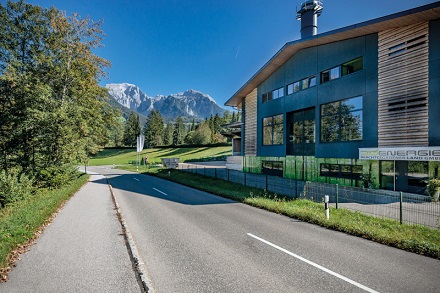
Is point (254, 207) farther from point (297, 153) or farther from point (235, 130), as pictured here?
point (235, 130)

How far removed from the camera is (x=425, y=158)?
13617mm

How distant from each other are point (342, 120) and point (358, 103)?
1852 millimetres

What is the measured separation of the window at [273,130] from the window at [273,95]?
2.32 metres

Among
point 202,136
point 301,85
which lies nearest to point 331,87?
point 301,85

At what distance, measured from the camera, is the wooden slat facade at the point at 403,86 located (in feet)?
47.1

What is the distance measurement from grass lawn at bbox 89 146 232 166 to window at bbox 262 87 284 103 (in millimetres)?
33850

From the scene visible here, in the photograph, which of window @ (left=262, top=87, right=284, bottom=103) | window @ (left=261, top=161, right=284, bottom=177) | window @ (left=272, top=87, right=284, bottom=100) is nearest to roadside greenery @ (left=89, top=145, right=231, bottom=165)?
window @ (left=261, top=161, right=284, bottom=177)

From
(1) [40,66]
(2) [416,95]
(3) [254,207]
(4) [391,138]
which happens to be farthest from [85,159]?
(2) [416,95]

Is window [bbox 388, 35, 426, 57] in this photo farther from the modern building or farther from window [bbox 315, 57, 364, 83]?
window [bbox 315, 57, 364, 83]

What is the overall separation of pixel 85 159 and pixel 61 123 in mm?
4492

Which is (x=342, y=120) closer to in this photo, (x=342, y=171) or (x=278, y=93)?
(x=342, y=171)

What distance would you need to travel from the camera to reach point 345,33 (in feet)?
60.0

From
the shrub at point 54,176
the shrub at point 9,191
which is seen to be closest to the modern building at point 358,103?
the shrub at point 54,176

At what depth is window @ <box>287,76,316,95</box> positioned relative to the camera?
2279 centimetres
